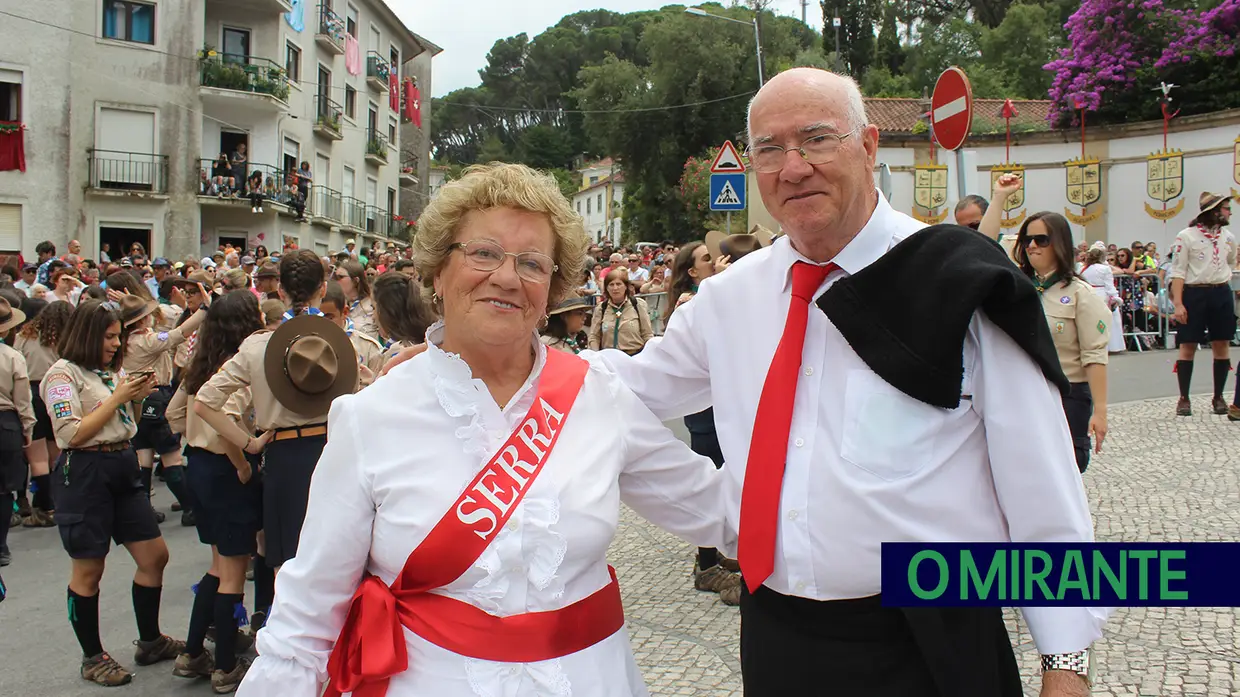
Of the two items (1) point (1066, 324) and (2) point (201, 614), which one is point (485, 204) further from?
(1) point (1066, 324)

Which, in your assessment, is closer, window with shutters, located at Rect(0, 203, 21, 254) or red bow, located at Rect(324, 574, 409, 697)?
red bow, located at Rect(324, 574, 409, 697)

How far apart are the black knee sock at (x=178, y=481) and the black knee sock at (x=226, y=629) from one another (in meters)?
3.18

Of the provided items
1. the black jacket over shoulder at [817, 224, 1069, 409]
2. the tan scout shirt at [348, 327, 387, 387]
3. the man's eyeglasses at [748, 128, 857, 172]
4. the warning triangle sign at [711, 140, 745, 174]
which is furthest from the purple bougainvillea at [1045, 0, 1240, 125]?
the black jacket over shoulder at [817, 224, 1069, 409]

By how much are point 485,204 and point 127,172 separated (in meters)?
28.7

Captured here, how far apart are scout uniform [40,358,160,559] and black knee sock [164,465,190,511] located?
2.73 meters

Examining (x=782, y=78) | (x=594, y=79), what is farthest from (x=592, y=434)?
(x=594, y=79)

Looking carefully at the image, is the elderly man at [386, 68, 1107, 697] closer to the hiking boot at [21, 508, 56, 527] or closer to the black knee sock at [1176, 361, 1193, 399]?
the hiking boot at [21, 508, 56, 527]

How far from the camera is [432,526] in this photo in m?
2.15

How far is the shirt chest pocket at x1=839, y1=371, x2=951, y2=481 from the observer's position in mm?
2115

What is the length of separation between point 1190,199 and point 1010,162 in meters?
4.62

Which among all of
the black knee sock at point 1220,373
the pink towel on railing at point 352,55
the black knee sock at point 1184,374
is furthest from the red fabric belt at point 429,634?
the pink towel on railing at point 352,55

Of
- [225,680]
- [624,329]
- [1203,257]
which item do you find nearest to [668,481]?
[225,680]

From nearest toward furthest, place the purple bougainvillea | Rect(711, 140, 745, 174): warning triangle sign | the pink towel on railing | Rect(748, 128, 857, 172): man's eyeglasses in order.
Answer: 1. Rect(748, 128, 857, 172): man's eyeglasses
2. Rect(711, 140, 745, 174): warning triangle sign
3. the purple bougainvillea
4. the pink towel on railing

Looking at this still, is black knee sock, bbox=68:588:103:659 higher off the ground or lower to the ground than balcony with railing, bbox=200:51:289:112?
lower
